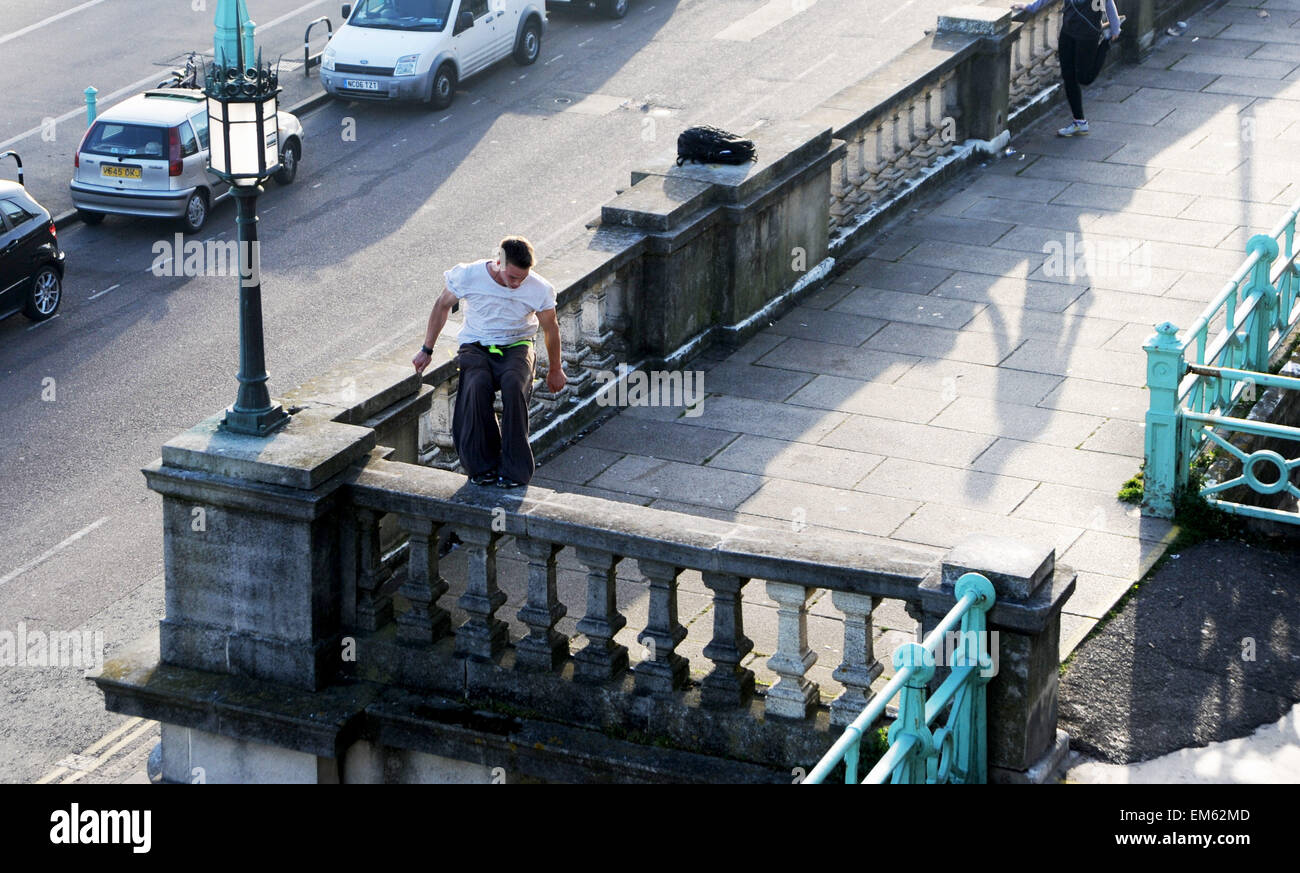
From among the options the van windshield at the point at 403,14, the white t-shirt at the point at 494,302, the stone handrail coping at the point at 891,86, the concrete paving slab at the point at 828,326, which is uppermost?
the white t-shirt at the point at 494,302

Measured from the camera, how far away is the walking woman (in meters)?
18.6

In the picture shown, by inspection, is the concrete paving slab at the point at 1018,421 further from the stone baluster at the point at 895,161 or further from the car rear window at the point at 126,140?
the car rear window at the point at 126,140

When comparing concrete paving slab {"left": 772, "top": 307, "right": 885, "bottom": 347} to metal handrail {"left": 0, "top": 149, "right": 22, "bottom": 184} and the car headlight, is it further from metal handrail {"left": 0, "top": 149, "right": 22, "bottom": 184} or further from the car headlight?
the car headlight

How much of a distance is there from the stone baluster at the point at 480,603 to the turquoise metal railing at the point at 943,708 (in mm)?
2039

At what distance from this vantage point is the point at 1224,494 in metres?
11.5

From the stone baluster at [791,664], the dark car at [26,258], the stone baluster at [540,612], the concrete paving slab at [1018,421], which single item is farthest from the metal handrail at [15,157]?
the stone baluster at [791,664]

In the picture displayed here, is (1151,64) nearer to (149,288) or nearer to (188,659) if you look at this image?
(149,288)

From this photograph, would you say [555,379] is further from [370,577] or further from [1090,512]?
[1090,512]

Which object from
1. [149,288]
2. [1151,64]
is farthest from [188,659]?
[1151,64]

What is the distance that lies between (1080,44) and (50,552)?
A: 424 inches

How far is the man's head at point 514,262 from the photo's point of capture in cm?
924

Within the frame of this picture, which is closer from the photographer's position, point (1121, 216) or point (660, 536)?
point (660, 536)
